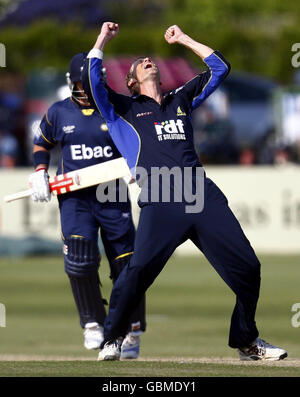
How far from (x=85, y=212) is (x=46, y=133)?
795mm

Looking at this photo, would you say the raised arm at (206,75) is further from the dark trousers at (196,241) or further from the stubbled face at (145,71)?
the dark trousers at (196,241)

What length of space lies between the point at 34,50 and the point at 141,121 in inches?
1526

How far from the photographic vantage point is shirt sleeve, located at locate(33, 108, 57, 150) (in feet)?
33.4

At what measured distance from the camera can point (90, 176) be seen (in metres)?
9.87

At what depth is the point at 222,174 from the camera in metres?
22.1

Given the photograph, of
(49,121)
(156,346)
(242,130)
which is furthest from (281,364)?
(242,130)

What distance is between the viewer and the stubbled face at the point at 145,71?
880cm

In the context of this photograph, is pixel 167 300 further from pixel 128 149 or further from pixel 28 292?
pixel 128 149

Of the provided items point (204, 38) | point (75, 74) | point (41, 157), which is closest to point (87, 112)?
point (75, 74)

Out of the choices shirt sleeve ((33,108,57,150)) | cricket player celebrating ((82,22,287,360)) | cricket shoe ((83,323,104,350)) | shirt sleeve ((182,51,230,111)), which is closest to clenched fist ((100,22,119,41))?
cricket player celebrating ((82,22,287,360))
